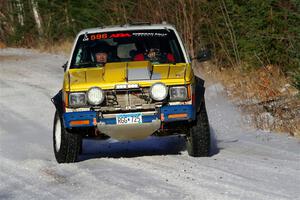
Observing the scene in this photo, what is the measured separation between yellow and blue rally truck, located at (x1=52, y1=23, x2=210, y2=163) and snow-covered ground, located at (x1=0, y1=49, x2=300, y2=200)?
0.32 meters

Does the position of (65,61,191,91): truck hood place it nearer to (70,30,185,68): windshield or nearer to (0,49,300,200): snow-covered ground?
(70,30,185,68): windshield

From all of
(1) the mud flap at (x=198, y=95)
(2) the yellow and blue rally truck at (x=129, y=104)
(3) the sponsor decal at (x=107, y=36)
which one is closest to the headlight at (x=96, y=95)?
(2) the yellow and blue rally truck at (x=129, y=104)

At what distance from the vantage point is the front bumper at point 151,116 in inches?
383

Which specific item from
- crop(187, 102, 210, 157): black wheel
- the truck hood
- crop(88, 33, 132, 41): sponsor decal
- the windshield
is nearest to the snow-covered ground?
crop(187, 102, 210, 157): black wheel

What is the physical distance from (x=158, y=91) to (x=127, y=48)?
1675mm

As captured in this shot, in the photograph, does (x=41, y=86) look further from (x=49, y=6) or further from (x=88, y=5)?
(x=49, y=6)

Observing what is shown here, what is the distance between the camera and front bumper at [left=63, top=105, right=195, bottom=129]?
9727 mm

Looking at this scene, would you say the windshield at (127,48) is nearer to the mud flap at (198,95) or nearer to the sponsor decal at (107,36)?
the sponsor decal at (107,36)

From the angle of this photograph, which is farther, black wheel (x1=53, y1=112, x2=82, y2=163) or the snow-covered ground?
black wheel (x1=53, y1=112, x2=82, y2=163)

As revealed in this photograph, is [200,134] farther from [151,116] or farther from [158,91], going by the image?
[158,91]

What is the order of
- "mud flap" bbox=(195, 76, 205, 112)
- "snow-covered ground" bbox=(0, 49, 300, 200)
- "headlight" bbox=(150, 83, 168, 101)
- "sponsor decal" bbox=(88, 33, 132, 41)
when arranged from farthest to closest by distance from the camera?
Answer: 1. "sponsor decal" bbox=(88, 33, 132, 41)
2. "mud flap" bbox=(195, 76, 205, 112)
3. "headlight" bbox=(150, 83, 168, 101)
4. "snow-covered ground" bbox=(0, 49, 300, 200)

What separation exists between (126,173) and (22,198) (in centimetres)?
146

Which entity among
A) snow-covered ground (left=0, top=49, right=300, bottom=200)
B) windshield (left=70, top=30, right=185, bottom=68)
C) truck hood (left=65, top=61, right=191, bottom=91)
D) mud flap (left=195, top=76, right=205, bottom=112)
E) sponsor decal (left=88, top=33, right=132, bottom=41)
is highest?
sponsor decal (left=88, top=33, right=132, bottom=41)

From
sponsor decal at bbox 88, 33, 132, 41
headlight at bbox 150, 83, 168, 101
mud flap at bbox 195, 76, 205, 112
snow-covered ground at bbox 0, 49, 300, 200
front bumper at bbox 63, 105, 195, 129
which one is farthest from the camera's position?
sponsor decal at bbox 88, 33, 132, 41
